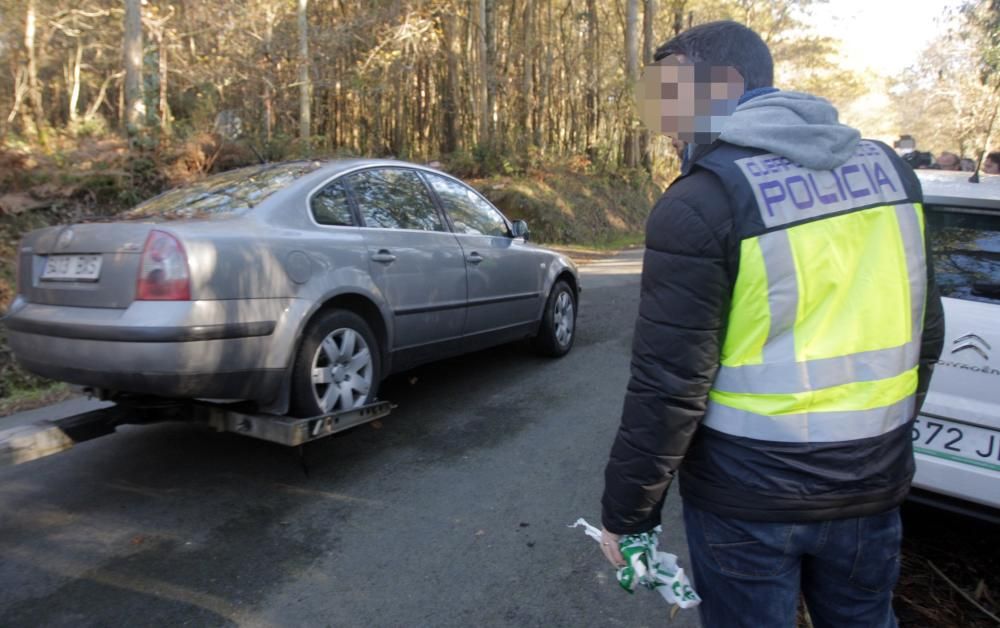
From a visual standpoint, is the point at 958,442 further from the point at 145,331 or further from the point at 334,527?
the point at 145,331

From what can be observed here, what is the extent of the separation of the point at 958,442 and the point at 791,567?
179cm

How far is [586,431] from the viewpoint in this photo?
473cm

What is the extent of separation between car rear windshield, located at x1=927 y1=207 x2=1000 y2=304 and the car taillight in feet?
11.5

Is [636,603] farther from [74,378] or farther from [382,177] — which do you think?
[382,177]

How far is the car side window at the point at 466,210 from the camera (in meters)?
5.39

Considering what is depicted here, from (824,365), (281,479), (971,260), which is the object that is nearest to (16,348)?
(281,479)

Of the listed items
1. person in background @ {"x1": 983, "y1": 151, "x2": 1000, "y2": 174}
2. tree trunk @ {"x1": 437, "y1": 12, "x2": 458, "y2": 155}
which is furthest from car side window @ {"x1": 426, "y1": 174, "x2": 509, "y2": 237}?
tree trunk @ {"x1": 437, "y1": 12, "x2": 458, "y2": 155}

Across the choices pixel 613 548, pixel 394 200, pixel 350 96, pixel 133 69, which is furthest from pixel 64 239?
pixel 350 96

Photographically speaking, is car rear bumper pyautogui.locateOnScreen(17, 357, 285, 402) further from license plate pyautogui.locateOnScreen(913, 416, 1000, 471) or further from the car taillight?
license plate pyautogui.locateOnScreen(913, 416, 1000, 471)

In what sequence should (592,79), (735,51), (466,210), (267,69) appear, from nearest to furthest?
1. (735,51)
2. (466,210)
3. (267,69)
4. (592,79)

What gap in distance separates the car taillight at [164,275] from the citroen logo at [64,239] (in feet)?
1.80

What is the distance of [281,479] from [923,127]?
67.0m

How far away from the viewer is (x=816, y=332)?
57.4 inches

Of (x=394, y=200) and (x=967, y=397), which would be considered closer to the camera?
(x=967, y=397)
